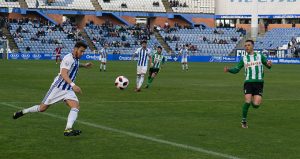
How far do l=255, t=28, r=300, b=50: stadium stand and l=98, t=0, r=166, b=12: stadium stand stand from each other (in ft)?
51.4

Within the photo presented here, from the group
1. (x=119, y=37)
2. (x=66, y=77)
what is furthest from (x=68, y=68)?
(x=119, y=37)

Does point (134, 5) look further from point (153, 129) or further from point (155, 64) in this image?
point (153, 129)

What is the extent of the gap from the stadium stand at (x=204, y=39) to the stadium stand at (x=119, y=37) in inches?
103

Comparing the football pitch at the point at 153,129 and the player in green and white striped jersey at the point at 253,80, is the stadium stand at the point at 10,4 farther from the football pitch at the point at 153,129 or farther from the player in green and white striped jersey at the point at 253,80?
the player in green and white striped jersey at the point at 253,80

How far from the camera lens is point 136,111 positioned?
20.6 metres

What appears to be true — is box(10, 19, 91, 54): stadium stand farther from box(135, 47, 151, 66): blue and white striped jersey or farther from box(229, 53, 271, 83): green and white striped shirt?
box(229, 53, 271, 83): green and white striped shirt

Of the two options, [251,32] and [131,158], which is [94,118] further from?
[251,32]

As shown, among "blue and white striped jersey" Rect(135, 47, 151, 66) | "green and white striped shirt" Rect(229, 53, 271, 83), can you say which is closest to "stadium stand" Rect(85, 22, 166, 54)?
"blue and white striped jersey" Rect(135, 47, 151, 66)

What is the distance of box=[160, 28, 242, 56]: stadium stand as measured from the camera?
3526 inches

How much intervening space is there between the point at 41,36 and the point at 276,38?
99.4ft

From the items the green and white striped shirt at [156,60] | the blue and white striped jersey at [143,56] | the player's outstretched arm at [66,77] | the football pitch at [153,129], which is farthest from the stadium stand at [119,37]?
the player's outstretched arm at [66,77]

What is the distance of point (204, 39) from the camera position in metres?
92.2

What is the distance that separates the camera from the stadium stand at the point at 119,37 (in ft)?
282

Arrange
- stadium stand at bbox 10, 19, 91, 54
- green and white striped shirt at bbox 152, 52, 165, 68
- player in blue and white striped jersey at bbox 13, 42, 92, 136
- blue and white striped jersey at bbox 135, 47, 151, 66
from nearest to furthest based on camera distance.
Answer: player in blue and white striped jersey at bbox 13, 42, 92, 136, blue and white striped jersey at bbox 135, 47, 151, 66, green and white striped shirt at bbox 152, 52, 165, 68, stadium stand at bbox 10, 19, 91, 54
